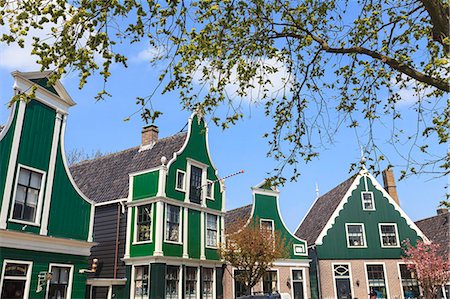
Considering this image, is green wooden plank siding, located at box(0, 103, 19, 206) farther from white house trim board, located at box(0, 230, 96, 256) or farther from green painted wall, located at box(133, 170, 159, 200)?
green painted wall, located at box(133, 170, 159, 200)

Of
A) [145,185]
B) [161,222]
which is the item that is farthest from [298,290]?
[145,185]

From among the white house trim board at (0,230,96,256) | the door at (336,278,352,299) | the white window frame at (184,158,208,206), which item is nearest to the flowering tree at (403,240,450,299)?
the door at (336,278,352,299)

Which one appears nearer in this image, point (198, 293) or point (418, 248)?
point (198, 293)

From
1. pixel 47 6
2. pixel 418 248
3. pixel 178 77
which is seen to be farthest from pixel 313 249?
pixel 47 6

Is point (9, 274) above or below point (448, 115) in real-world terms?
below

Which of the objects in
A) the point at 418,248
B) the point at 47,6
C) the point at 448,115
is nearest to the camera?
the point at 47,6

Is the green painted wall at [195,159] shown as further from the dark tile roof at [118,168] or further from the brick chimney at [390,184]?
the brick chimney at [390,184]

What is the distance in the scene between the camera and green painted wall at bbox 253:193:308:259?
978 inches

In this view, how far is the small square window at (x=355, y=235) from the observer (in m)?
27.8

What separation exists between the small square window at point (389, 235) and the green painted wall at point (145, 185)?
17277 mm

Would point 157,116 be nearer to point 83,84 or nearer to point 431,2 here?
point 83,84

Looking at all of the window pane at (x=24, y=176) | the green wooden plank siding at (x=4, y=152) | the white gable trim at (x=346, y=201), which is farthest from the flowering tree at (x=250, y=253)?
the green wooden plank siding at (x=4, y=152)

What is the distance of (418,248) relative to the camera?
26516 mm

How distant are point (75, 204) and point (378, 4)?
12.2m
